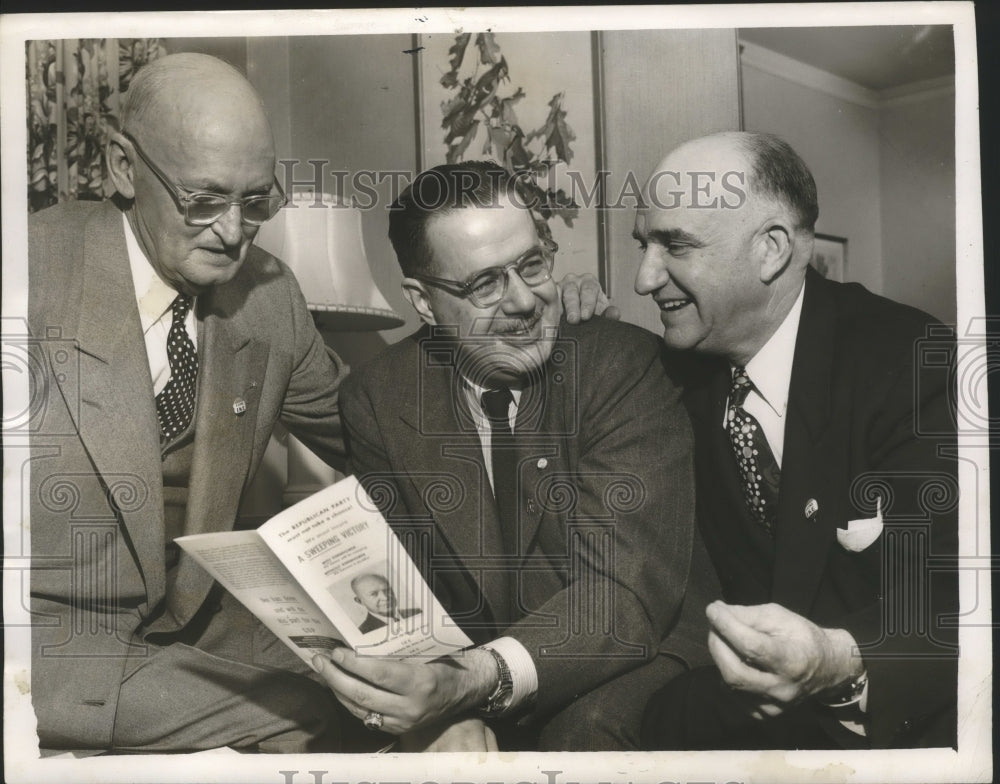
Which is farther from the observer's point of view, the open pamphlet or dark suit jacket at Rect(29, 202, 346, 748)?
dark suit jacket at Rect(29, 202, 346, 748)

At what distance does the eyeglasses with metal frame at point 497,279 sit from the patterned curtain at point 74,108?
31.4 inches

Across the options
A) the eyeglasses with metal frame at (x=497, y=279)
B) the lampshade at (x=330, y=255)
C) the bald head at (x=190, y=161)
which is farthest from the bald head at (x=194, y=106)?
the eyeglasses with metal frame at (x=497, y=279)

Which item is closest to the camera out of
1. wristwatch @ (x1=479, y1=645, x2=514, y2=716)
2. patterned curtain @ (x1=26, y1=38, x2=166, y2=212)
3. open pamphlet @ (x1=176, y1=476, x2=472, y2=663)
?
open pamphlet @ (x1=176, y1=476, x2=472, y2=663)

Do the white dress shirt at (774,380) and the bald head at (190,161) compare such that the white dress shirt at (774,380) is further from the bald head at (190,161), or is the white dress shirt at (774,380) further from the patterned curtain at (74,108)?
the patterned curtain at (74,108)

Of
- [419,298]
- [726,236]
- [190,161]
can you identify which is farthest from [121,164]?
[726,236]

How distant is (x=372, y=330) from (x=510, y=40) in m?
0.72

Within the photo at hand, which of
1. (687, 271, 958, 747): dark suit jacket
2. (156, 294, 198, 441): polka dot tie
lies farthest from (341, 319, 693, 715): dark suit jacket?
(156, 294, 198, 441): polka dot tie

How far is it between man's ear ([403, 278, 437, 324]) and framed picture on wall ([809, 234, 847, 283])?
33.5 inches

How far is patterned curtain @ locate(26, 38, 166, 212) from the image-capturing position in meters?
2.28

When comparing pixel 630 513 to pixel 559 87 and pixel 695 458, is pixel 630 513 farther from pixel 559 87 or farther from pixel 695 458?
pixel 559 87

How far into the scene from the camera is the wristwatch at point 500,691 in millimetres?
2180

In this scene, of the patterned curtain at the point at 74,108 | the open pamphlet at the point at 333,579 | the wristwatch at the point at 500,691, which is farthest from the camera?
the patterned curtain at the point at 74,108

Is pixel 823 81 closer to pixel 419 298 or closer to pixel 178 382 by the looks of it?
pixel 419 298

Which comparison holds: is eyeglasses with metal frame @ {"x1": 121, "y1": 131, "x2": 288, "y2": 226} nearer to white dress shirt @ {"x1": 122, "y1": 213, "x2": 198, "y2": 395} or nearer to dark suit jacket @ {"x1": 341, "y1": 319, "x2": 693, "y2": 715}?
white dress shirt @ {"x1": 122, "y1": 213, "x2": 198, "y2": 395}
